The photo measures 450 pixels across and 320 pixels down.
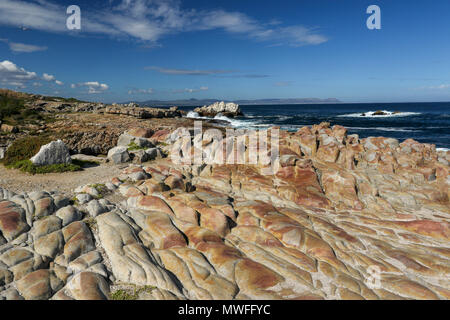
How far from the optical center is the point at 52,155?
1947 centimetres

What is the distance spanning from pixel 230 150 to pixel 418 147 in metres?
20.1

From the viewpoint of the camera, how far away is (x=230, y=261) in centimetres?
977

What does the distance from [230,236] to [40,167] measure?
1633 centimetres

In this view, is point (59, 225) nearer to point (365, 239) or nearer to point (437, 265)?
point (365, 239)

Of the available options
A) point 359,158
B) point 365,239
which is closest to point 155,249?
point 365,239

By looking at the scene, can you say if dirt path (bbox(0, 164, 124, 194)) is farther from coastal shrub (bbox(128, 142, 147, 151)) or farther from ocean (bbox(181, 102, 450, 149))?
ocean (bbox(181, 102, 450, 149))

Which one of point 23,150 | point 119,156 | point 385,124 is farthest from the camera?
point 385,124

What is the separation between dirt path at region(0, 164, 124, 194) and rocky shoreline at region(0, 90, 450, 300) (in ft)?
2.98
